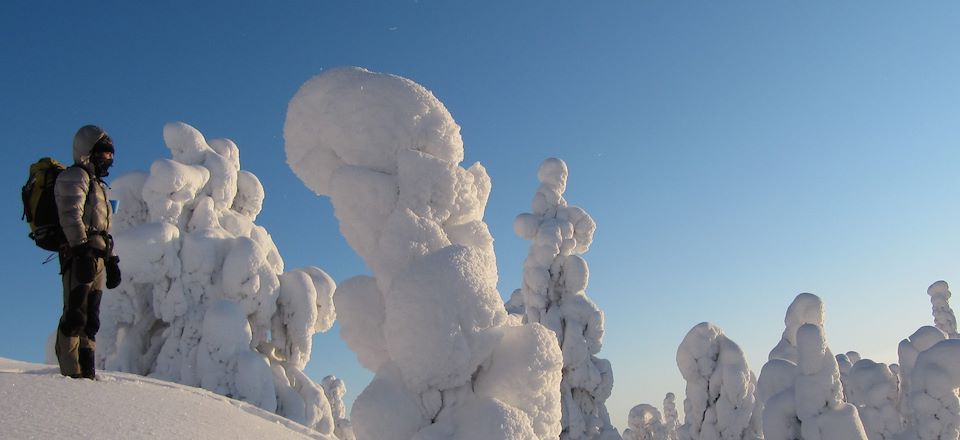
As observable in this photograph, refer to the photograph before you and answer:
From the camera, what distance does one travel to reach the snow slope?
12.6 ft

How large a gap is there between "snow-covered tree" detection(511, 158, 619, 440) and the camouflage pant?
432 inches

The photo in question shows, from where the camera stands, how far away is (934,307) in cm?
2598

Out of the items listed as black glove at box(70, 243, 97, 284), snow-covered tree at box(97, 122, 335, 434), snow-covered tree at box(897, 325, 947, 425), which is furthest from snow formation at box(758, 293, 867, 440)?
black glove at box(70, 243, 97, 284)

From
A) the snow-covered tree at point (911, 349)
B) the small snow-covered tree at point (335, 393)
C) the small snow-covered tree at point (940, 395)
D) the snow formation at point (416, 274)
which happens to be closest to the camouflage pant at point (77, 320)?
the snow formation at point (416, 274)

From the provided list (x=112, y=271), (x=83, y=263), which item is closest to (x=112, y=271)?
(x=112, y=271)

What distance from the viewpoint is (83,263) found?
15.3 ft

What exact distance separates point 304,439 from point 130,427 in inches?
75.5

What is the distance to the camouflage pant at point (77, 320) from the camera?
4730 mm

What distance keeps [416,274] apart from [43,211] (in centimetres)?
266

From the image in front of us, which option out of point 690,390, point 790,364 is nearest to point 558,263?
point 690,390

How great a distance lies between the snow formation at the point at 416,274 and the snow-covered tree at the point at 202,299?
873 cm

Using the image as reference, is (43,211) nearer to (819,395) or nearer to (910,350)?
(819,395)

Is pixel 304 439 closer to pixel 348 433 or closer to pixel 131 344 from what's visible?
pixel 131 344

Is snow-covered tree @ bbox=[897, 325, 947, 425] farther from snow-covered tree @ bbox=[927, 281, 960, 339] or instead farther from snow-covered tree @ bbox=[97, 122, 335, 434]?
snow-covered tree @ bbox=[97, 122, 335, 434]
